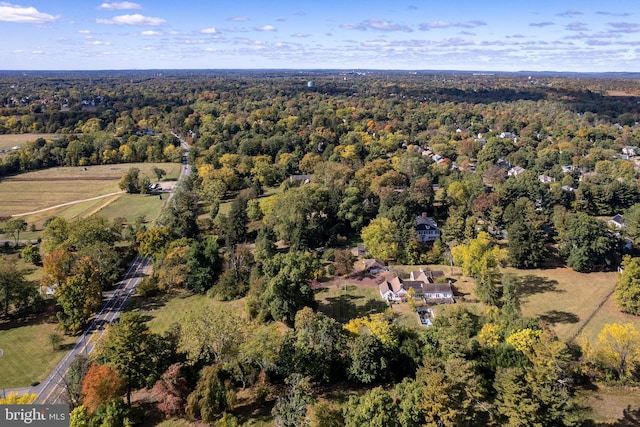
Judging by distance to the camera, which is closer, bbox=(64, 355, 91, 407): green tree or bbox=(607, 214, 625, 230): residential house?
bbox=(64, 355, 91, 407): green tree

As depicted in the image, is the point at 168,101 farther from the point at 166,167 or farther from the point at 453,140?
the point at 453,140

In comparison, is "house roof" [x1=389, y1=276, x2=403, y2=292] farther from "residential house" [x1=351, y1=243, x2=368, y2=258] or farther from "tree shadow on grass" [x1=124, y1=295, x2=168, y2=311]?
"tree shadow on grass" [x1=124, y1=295, x2=168, y2=311]

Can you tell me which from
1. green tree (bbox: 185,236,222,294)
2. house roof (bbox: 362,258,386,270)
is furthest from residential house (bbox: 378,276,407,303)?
green tree (bbox: 185,236,222,294)

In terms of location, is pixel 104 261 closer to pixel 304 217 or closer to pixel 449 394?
pixel 304 217

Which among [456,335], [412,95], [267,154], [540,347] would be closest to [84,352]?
[456,335]

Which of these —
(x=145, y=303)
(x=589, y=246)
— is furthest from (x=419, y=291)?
(x=145, y=303)

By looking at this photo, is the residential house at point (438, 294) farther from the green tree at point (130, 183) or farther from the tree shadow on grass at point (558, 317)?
the green tree at point (130, 183)

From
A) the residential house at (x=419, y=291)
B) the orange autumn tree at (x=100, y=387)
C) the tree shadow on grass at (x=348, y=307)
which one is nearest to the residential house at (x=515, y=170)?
the residential house at (x=419, y=291)
